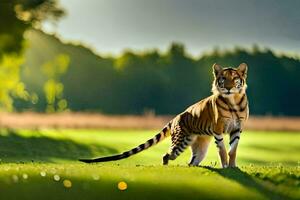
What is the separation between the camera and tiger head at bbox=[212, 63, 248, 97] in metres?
8.05

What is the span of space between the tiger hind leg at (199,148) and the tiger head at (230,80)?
30.7 inches

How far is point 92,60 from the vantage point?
16.2 metres

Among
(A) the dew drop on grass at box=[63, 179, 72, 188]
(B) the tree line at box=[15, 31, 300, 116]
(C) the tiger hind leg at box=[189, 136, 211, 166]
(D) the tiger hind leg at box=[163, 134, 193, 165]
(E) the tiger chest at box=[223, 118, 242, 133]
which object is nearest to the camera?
(A) the dew drop on grass at box=[63, 179, 72, 188]

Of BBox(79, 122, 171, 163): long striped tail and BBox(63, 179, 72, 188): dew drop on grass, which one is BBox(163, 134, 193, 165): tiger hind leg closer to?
BBox(79, 122, 171, 163): long striped tail

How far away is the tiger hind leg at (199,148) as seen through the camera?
8.69m

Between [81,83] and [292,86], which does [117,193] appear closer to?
[81,83]

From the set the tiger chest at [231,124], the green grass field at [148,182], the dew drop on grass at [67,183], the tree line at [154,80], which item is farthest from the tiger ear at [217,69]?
the tree line at [154,80]

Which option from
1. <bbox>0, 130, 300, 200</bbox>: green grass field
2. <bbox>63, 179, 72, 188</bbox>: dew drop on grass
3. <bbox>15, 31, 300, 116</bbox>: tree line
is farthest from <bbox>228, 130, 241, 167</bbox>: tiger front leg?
<bbox>15, 31, 300, 116</bbox>: tree line

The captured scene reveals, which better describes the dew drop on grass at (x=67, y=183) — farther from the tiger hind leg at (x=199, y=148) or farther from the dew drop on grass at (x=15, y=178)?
the tiger hind leg at (x=199, y=148)

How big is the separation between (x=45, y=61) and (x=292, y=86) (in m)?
5.47

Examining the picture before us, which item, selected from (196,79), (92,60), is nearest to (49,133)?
(92,60)

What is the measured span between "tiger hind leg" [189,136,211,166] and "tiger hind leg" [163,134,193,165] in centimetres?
12

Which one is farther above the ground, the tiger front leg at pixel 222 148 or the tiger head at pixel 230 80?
the tiger head at pixel 230 80

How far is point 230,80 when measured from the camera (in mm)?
8062
